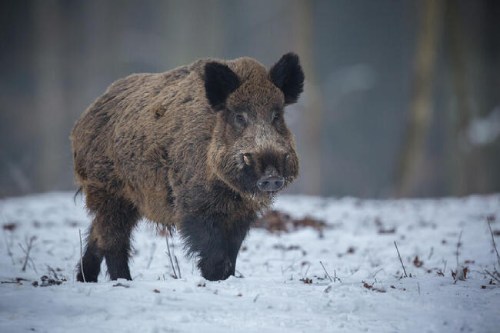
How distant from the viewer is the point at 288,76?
5930 mm

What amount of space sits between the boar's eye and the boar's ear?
0.54 metres

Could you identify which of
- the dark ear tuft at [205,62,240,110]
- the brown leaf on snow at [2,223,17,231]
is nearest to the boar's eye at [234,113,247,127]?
the dark ear tuft at [205,62,240,110]

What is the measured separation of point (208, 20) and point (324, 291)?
75.5 ft

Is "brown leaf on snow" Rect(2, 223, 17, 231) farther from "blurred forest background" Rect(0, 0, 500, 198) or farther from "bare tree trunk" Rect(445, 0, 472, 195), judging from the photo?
"bare tree trunk" Rect(445, 0, 472, 195)

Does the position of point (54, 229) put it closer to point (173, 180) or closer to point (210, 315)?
point (173, 180)

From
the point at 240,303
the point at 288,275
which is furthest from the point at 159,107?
the point at 240,303

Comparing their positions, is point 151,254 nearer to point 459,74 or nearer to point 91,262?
point 91,262

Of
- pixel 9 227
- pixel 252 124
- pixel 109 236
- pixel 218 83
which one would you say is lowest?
pixel 109 236

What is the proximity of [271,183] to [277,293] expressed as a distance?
2.88ft

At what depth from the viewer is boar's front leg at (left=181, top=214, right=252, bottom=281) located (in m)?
5.38

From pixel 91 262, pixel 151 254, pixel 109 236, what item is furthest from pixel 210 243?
pixel 151 254

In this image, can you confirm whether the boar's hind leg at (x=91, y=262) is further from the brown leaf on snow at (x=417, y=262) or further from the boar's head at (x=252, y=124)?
the brown leaf on snow at (x=417, y=262)

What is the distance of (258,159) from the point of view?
512 cm

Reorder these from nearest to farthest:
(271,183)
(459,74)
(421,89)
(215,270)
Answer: (271,183), (215,270), (421,89), (459,74)
